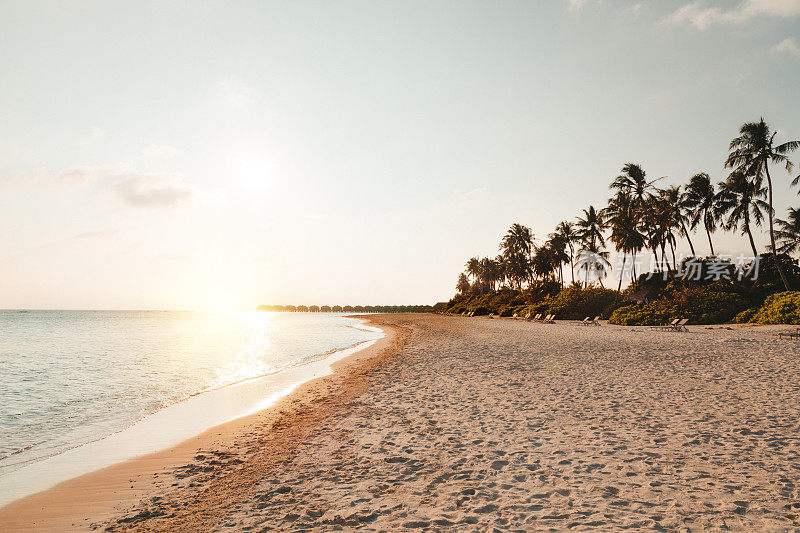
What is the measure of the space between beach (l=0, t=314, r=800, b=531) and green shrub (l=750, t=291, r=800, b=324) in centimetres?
2473

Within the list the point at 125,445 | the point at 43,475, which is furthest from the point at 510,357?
the point at 43,475

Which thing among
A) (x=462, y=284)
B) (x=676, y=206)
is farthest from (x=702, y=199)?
(x=462, y=284)

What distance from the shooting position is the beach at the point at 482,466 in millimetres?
5152

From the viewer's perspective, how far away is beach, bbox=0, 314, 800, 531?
5152 millimetres

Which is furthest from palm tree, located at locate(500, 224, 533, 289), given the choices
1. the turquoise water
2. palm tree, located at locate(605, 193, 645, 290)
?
the turquoise water

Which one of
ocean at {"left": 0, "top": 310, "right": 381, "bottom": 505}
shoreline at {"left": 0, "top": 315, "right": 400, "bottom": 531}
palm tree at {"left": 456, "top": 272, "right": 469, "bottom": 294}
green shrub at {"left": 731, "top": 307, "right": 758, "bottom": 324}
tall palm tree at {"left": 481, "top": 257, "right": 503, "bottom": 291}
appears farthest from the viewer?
palm tree at {"left": 456, "top": 272, "right": 469, "bottom": 294}

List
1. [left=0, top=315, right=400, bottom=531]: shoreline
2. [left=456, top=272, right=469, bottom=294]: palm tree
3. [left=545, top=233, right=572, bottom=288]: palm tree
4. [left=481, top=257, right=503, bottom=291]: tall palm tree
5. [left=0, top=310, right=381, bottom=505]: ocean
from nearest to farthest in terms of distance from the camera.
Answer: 1. [left=0, top=315, right=400, bottom=531]: shoreline
2. [left=0, top=310, right=381, bottom=505]: ocean
3. [left=545, top=233, right=572, bottom=288]: palm tree
4. [left=481, top=257, right=503, bottom=291]: tall palm tree
5. [left=456, top=272, right=469, bottom=294]: palm tree

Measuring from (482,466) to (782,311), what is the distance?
3693cm

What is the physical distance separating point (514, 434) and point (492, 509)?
3.07 m

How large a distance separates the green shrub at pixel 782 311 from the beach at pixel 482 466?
24729 millimetres

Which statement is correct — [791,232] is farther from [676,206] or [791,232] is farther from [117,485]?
[117,485]

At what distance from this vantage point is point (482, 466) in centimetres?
664

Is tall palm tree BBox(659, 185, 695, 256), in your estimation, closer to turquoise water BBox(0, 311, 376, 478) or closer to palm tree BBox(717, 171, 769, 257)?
palm tree BBox(717, 171, 769, 257)

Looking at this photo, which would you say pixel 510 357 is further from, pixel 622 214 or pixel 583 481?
pixel 622 214
